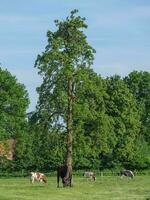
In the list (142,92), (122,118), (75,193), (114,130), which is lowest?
(75,193)

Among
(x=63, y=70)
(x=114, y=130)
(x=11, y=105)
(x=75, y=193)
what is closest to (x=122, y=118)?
(x=114, y=130)

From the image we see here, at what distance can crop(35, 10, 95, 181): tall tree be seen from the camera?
5534cm

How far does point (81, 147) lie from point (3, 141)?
41013 mm

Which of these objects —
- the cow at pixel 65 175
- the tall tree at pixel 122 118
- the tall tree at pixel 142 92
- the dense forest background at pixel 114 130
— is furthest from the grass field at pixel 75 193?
the tall tree at pixel 142 92

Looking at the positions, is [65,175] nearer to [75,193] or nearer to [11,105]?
[75,193]

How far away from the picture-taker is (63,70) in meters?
55.2

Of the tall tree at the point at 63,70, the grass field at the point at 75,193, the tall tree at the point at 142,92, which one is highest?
the tall tree at the point at 142,92

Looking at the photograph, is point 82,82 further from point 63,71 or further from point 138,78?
point 138,78

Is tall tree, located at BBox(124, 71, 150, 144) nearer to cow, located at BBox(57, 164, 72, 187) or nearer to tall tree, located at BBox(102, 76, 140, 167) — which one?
tall tree, located at BBox(102, 76, 140, 167)

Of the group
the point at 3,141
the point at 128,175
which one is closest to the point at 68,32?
the point at 128,175

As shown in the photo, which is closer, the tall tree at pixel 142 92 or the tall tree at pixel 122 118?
the tall tree at pixel 122 118

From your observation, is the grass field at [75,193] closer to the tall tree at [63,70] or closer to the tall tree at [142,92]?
the tall tree at [63,70]

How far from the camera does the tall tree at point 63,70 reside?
182 feet

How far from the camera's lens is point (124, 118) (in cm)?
10894
